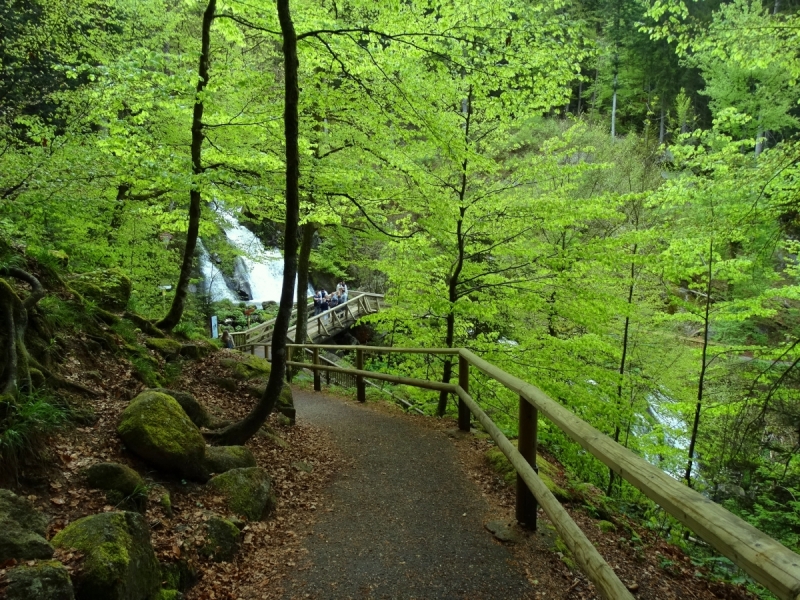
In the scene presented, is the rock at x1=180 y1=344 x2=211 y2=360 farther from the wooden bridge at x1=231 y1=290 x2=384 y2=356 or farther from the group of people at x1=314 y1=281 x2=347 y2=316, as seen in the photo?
the group of people at x1=314 y1=281 x2=347 y2=316

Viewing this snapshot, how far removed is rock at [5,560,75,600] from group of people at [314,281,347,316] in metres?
19.8

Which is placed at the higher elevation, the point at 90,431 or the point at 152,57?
the point at 152,57

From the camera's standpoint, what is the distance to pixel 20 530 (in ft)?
7.13

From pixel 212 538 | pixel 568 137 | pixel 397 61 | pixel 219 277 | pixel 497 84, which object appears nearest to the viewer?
pixel 212 538

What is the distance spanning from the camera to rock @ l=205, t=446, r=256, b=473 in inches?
164

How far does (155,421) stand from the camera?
381cm

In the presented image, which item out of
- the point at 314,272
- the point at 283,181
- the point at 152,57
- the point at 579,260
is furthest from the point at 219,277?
the point at 579,260

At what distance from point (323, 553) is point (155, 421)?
1.80 meters

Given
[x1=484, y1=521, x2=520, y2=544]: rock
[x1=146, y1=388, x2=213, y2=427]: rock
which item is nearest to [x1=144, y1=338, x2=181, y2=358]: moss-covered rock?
[x1=146, y1=388, x2=213, y2=427]: rock

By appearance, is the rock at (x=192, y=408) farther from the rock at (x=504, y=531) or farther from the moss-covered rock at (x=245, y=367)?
the rock at (x=504, y=531)

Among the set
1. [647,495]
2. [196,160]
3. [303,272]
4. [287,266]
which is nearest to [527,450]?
[647,495]

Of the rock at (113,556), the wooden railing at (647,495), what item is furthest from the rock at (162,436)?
the wooden railing at (647,495)

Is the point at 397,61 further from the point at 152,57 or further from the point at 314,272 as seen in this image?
the point at 314,272

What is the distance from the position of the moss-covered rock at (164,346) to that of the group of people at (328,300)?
14.6m
